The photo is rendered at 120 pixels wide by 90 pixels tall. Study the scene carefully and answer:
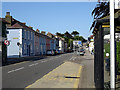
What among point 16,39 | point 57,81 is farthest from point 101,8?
point 16,39

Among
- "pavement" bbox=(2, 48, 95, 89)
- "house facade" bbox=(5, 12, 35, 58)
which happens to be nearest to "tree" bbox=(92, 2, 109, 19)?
"pavement" bbox=(2, 48, 95, 89)

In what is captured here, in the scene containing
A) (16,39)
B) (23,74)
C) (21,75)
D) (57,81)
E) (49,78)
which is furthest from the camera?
(16,39)

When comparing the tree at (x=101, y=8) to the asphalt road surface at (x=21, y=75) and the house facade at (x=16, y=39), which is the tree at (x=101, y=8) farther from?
the house facade at (x=16, y=39)

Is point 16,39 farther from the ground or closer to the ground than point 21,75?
farther from the ground

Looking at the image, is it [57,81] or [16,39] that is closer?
[57,81]

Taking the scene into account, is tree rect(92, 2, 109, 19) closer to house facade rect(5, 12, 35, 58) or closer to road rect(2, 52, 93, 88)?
road rect(2, 52, 93, 88)

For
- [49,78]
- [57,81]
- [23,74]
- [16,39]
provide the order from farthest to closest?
[16,39]
[23,74]
[49,78]
[57,81]

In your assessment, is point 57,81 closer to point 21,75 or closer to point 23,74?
point 21,75

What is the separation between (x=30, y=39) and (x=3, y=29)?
24.1m

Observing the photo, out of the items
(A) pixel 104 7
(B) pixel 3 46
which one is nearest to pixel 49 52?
(B) pixel 3 46

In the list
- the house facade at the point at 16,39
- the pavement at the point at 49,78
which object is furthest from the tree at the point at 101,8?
the house facade at the point at 16,39

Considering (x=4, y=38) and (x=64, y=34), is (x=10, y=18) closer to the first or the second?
(x=4, y=38)

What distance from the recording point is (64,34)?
153 m

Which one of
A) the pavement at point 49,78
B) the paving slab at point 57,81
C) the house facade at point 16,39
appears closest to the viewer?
the paving slab at point 57,81
